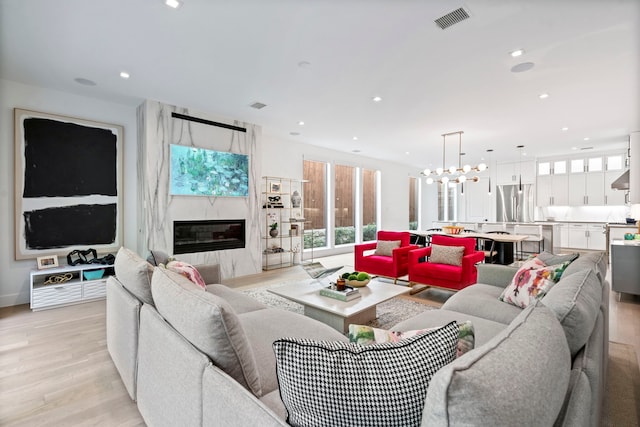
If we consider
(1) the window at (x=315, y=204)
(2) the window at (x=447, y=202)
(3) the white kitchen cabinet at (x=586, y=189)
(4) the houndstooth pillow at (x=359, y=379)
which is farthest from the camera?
(2) the window at (x=447, y=202)

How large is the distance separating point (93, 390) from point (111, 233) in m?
2.95

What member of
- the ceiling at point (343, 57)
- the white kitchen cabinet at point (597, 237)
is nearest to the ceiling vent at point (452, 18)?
the ceiling at point (343, 57)

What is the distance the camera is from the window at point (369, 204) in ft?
29.1

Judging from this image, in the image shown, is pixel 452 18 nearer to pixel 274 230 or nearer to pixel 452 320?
pixel 452 320

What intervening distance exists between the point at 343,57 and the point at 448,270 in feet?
9.39

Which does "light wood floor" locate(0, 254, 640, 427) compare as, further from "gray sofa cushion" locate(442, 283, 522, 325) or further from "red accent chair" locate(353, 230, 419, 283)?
"gray sofa cushion" locate(442, 283, 522, 325)

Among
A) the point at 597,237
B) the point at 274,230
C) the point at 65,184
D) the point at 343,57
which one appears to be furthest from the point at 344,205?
the point at 597,237

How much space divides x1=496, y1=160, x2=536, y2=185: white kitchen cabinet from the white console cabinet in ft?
34.8

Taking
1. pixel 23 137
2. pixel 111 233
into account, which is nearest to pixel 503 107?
pixel 111 233

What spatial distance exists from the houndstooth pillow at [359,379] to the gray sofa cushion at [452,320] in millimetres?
1204

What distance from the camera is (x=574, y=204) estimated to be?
869cm

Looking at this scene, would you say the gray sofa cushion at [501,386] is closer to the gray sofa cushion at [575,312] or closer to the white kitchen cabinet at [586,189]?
the gray sofa cushion at [575,312]

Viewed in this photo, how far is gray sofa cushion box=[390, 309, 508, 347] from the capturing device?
6.29 ft

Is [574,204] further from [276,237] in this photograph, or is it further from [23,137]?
[23,137]
